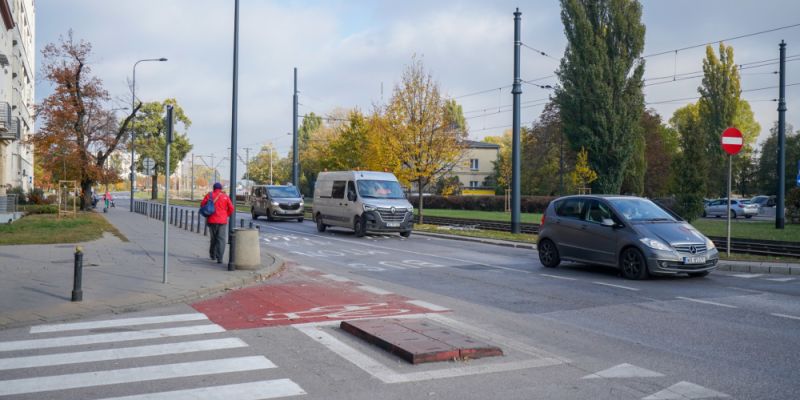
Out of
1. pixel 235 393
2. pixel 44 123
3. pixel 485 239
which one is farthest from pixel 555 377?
pixel 44 123

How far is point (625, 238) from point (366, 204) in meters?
12.2

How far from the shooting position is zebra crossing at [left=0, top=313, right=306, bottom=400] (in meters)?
5.34

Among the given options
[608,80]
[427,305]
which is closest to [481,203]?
[608,80]

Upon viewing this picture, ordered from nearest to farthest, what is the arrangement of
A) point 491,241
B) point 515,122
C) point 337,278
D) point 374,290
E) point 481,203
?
point 374,290, point 337,278, point 491,241, point 515,122, point 481,203

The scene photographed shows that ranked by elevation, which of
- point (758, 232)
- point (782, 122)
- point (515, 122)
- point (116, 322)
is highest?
point (782, 122)

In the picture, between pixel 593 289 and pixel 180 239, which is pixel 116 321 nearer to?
pixel 593 289

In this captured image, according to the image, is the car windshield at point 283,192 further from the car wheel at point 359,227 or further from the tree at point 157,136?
the tree at point 157,136

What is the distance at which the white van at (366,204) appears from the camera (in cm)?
2341

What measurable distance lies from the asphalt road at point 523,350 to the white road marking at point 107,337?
4cm

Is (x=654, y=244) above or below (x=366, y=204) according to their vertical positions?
below

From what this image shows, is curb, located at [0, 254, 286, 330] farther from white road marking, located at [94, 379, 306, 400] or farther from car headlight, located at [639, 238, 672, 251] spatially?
car headlight, located at [639, 238, 672, 251]

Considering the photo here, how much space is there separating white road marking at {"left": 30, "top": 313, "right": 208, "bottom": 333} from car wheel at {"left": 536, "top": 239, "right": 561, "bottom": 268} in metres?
8.20

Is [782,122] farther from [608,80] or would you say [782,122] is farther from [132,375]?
[132,375]

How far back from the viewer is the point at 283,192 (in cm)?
3566
